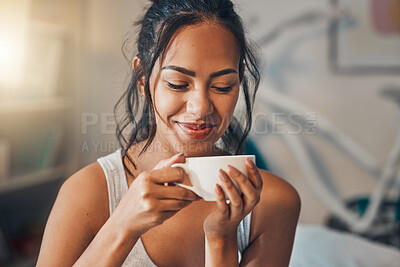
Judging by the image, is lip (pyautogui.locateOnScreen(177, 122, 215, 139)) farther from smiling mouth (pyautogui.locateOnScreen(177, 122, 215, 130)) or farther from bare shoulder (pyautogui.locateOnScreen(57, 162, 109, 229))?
bare shoulder (pyautogui.locateOnScreen(57, 162, 109, 229))

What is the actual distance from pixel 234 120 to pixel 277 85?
1510 mm

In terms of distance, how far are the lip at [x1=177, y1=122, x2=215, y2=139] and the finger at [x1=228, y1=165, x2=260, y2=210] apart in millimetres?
133

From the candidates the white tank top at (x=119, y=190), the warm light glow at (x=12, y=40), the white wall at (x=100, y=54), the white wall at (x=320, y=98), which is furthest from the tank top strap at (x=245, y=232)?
the white wall at (x=100, y=54)

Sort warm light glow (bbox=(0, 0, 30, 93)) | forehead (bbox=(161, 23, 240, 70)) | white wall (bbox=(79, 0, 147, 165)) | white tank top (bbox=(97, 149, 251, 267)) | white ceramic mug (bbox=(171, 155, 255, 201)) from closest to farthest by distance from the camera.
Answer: white ceramic mug (bbox=(171, 155, 255, 201)) < forehead (bbox=(161, 23, 240, 70)) < white tank top (bbox=(97, 149, 251, 267)) < warm light glow (bbox=(0, 0, 30, 93)) < white wall (bbox=(79, 0, 147, 165))

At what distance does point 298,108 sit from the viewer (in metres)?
2.29

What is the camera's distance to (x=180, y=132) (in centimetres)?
73

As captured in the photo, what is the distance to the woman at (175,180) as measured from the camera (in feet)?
2.07

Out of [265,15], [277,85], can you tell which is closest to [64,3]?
[265,15]

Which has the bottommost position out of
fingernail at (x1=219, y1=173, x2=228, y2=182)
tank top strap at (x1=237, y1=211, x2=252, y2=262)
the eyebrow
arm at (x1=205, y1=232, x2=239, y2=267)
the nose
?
tank top strap at (x1=237, y1=211, x2=252, y2=262)

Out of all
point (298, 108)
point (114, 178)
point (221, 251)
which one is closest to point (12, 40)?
point (298, 108)

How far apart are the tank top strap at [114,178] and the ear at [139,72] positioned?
15 centimetres

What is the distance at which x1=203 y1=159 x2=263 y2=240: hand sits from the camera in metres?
0.61

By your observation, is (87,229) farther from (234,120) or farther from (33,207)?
(33,207)

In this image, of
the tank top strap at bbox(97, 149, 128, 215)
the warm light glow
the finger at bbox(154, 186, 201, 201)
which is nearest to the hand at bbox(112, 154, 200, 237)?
the finger at bbox(154, 186, 201, 201)
